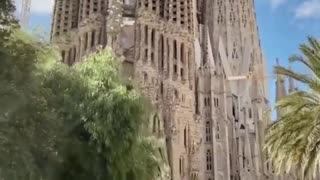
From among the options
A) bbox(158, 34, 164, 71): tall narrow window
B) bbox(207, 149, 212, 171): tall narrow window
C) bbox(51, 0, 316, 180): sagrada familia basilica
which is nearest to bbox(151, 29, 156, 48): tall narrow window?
bbox(51, 0, 316, 180): sagrada familia basilica

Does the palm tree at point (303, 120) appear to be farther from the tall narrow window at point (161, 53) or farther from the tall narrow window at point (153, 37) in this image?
the tall narrow window at point (153, 37)

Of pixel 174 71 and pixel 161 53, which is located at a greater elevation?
pixel 161 53

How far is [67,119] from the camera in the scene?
1719 centimetres

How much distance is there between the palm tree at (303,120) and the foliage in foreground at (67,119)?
529 cm

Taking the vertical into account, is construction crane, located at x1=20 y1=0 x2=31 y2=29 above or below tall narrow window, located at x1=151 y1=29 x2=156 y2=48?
above

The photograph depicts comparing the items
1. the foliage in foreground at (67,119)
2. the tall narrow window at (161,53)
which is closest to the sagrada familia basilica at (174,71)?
the tall narrow window at (161,53)

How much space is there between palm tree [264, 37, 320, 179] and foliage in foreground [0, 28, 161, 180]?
Result: 529cm

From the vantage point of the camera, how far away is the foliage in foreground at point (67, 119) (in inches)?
529

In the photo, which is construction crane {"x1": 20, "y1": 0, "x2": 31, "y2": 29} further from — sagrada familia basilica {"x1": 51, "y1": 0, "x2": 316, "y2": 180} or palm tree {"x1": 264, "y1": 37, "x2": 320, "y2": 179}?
palm tree {"x1": 264, "y1": 37, "x2": 320, "y2": 179}

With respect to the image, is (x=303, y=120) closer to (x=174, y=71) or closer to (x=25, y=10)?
(x=174, y=71)

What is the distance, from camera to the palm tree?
48.0ft

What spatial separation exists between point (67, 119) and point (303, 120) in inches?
309

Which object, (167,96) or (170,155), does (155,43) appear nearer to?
(167,96)

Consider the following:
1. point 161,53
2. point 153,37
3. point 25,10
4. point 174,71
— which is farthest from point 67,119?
point 25,10
